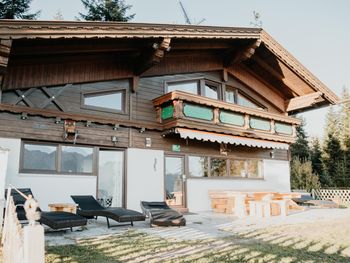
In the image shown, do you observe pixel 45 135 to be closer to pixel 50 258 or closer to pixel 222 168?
pixel 50 258

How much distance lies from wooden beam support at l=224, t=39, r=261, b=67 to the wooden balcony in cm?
232

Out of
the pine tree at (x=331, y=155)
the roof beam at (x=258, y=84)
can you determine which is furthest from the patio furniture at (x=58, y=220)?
the pine tree at (x=331, y=155)

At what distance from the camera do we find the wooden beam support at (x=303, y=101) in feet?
50.4

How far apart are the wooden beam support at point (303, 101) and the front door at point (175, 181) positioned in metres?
7.07

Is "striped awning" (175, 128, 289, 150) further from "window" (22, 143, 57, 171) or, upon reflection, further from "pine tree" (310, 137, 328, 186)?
"pine tree" (310, 137, 328, 186)

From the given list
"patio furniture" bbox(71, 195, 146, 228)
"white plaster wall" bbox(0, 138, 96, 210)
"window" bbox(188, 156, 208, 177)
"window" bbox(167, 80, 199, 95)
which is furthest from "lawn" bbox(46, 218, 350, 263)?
"window" bbox(167, 80, 199, 95)

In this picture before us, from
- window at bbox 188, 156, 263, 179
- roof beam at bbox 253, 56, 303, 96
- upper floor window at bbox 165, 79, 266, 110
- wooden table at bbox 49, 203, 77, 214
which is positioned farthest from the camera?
roof beam at bbox 253, 56, 303, 96

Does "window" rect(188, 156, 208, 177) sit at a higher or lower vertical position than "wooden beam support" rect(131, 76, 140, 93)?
lower

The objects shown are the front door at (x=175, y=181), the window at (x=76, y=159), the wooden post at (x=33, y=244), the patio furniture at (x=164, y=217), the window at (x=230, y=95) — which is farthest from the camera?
the window at (x=230, y=95)

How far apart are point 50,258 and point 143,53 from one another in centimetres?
775

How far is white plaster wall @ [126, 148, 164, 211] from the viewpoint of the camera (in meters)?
11.4

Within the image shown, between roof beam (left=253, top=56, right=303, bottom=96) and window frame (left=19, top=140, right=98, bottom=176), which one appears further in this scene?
roof beam (left=253, top=56, right=303, bottom=96)

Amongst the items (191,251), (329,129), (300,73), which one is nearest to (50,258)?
(191,251)

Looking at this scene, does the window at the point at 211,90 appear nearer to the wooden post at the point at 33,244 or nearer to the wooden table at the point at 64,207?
the wooden table at the point at 64,207
